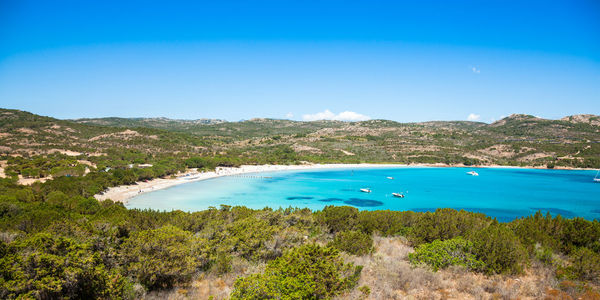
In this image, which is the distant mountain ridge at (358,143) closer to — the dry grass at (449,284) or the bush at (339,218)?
the bush at (339,218)

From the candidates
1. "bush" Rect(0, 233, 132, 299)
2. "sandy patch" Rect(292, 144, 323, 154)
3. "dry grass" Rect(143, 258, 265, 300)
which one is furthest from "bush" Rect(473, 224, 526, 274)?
"sandy patch" Rect(292, 144, 323, 154)

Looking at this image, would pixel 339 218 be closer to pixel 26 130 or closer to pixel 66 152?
pixel 66 152

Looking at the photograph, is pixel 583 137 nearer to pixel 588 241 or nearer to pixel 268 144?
pixel 268 144

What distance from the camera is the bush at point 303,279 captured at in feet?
16.8

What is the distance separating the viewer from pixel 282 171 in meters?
64.8

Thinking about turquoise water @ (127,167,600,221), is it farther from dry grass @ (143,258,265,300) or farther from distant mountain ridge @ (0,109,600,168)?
dry grass @ (143,258,265,300)

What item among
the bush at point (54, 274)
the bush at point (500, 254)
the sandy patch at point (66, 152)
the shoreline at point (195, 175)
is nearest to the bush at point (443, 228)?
the bush at point (500, 254)

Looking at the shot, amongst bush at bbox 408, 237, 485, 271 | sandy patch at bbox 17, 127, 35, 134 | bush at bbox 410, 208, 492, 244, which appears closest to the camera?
bush at bbox 408, 237, 485, 271

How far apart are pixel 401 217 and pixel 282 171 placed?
170 feet

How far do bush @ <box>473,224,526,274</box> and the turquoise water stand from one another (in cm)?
2505

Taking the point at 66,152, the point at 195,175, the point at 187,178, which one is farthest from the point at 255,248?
the point at 66,152

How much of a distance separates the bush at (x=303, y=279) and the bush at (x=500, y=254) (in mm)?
3628

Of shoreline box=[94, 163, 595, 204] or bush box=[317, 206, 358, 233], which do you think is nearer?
bush box=[317, 206, 358, 233]

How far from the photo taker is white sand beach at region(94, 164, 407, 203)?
3322cm
